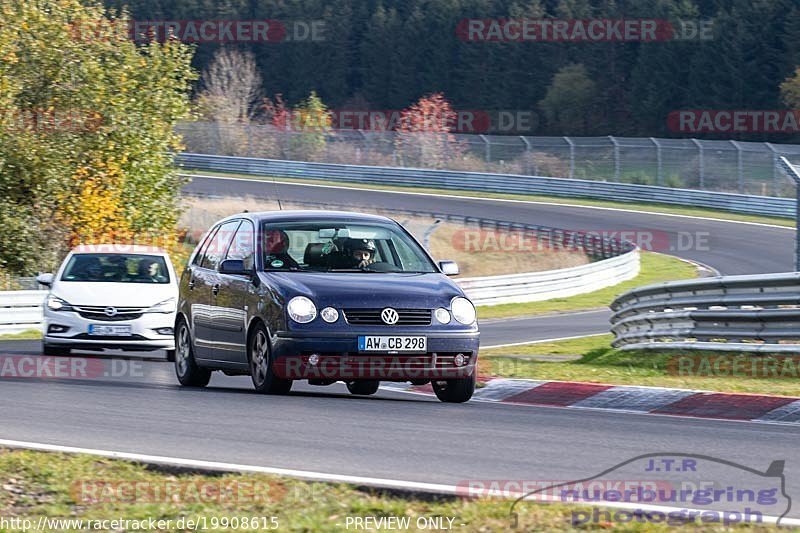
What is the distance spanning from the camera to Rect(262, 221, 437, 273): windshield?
11719 millimetres

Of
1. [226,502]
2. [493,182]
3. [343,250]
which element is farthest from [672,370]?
[493,182]

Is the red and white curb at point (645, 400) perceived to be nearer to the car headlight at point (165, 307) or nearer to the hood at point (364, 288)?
the hood at point (364, 288)

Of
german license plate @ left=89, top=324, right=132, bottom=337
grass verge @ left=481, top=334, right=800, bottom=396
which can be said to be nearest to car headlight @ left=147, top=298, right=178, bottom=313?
german license plate @ left=89, top=324, right=132, bottom=337

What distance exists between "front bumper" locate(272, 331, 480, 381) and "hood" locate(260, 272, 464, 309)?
0.26 metres

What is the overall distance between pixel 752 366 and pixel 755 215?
122ft

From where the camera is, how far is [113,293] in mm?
17031

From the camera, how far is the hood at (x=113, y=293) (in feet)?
55.4

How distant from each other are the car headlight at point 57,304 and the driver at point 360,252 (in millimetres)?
6146

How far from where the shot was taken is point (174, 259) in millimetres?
35719

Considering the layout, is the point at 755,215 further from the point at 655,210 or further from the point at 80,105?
the point at 80,105

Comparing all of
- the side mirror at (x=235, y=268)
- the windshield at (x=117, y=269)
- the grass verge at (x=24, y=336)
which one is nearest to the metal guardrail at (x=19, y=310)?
the grass verge at (x=24, y=336)
